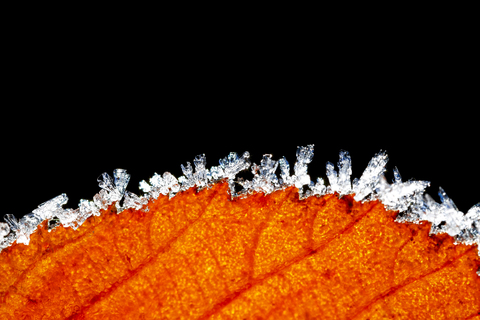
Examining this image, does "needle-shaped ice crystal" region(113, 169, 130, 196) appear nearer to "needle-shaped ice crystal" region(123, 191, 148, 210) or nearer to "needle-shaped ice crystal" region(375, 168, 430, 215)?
"needle-shaped ice crystal" region(123, 191, 148, 210)

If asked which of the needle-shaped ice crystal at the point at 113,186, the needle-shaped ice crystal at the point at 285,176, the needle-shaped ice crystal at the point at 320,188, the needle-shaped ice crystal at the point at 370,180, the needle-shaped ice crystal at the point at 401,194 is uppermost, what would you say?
the needle-shaped ice crystal at the point at 113,186

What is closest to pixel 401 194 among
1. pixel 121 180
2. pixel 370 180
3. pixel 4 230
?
pixel 370 180

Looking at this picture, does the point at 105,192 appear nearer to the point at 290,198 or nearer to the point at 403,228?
the point at 290,198

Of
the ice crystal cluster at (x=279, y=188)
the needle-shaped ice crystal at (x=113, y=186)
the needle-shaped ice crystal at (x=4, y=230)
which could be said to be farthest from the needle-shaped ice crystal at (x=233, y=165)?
the needle-shaped ice crystal at (x=4, y=230)

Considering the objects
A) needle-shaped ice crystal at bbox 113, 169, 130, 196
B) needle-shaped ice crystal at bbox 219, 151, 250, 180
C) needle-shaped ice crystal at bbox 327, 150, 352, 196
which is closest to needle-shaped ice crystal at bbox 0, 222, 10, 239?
needle-shaped ice crystal at bbox 113, 169, 130, 196

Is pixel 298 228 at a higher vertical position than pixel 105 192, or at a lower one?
lower

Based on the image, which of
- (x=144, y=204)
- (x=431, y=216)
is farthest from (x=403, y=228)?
(x=144, y=204)

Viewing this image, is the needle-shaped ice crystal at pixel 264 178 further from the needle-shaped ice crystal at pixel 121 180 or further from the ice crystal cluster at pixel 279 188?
the needle-shaped ice crystal at pixel 121 180
